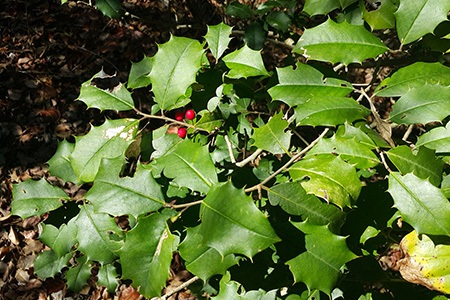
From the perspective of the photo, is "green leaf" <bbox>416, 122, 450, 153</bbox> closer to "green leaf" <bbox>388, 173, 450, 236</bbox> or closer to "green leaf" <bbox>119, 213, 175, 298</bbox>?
"green leaf" <bbox>388, 173, 450, 236</bbox>

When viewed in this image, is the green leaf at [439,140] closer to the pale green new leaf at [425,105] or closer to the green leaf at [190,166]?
the pale green new leaf at [425,105]

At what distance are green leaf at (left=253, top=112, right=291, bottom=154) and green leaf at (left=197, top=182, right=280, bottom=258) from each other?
0.32m

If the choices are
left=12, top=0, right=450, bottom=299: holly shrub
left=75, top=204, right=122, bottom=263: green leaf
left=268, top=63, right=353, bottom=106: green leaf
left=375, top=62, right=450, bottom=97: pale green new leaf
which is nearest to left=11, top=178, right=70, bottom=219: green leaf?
left=12, top=0, right=450, bottom=299: holly shrub

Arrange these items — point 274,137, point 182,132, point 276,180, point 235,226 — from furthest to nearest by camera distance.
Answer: point 182,132 < point 276,180 < point 274,137 < point 235,226

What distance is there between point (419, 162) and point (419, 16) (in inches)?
15.9

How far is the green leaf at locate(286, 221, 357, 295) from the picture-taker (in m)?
1.05

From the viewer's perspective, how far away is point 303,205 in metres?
1.08

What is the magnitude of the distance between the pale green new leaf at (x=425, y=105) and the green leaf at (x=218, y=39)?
0.56 metres

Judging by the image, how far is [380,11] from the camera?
55.1 inches

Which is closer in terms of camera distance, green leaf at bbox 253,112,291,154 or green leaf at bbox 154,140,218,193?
green leaf at bbox 154,140,218,193

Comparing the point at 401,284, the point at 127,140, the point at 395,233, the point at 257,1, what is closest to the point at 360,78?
the point at 257,1

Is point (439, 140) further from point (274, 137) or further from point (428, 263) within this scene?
point (274, 137)

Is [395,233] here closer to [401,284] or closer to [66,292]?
[401,284]

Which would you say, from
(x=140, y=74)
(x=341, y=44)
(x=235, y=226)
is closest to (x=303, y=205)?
(x=235, y=226)
